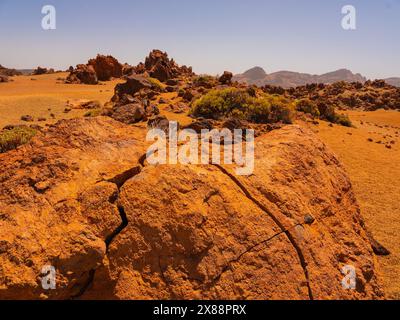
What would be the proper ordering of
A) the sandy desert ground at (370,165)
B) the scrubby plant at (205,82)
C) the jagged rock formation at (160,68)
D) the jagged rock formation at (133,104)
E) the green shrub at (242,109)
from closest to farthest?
the sandy desert ground at (370,165) → the jagged rock formation at (133,104) → the green shrub at (242,109) → the scrubby plant at (205,82) → the jagged rock formation at (160,68)

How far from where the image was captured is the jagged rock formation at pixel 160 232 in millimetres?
3713

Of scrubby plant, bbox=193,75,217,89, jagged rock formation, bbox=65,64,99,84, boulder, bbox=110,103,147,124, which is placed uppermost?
jagged rock formation, bbox=65,64,99,84

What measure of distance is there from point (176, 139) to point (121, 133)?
2.54 ft

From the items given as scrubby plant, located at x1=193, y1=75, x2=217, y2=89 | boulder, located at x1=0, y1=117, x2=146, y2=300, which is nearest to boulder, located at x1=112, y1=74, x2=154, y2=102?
scrubby plant, located at x1=193, y1=75, x2=217, y2=89

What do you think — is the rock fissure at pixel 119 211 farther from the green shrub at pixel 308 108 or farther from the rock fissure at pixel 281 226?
the green shrub at pixel 308 108

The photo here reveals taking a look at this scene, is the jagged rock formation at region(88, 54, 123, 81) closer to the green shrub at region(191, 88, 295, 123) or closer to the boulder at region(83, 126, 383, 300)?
the green shrub at region(191, 88, 295, 123)

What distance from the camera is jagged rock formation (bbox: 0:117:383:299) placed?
12.2 ft

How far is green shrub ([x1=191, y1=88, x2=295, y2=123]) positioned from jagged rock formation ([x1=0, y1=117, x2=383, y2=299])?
11789 mm

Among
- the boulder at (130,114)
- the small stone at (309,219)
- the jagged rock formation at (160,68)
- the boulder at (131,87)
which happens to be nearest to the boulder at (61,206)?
the small stone at (309,219)

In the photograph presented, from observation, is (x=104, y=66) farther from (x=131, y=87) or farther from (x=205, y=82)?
(x=131, y=87)

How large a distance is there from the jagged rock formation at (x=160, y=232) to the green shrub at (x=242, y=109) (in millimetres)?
11789

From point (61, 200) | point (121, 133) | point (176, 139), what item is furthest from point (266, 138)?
point (61, 200)

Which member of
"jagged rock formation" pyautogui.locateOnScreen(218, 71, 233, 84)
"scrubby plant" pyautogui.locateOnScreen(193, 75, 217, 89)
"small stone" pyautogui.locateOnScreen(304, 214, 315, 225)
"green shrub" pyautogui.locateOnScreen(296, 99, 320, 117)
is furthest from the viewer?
"jagged rock formation" pyautogui.locateOnScreen(218, 71, 233, 84)
